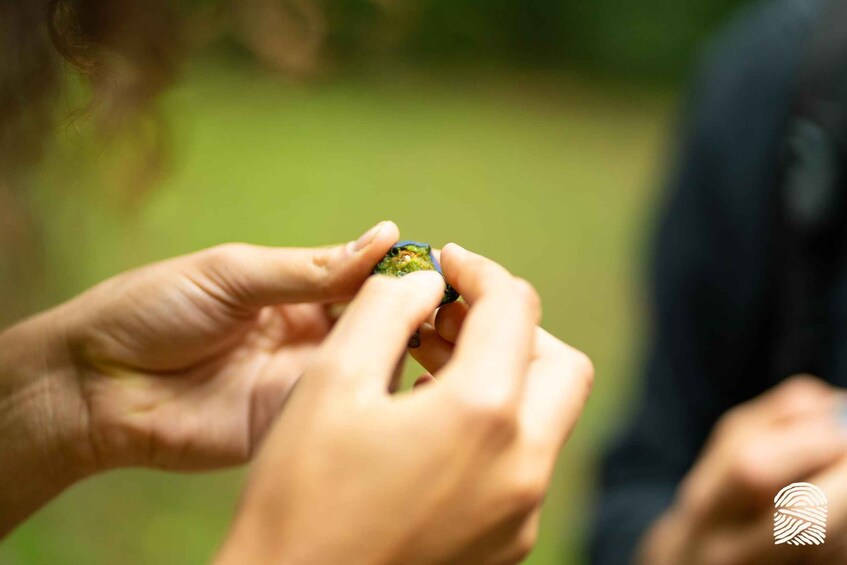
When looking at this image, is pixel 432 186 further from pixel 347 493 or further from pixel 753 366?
pixel 347 493

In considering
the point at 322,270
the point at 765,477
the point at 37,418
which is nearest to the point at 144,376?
the point at 37,418

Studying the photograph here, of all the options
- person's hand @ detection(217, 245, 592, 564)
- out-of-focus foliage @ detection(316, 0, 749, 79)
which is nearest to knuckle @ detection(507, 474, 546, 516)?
person's hand @ detection(217, 245, 592, 564)

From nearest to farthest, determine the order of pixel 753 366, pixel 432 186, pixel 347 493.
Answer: pixel 347 493, pixel 753 366, pixel 432 186

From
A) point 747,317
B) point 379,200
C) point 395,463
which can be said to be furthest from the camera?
point 379,200

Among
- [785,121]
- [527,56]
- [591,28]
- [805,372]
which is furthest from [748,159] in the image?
[591,28]

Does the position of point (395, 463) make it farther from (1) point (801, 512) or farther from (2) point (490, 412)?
(1) point (801, 512)
